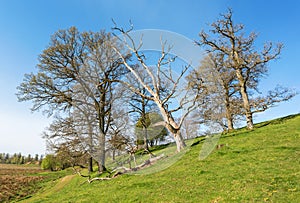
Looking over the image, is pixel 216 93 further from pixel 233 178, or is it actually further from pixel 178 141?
pixel 233 178

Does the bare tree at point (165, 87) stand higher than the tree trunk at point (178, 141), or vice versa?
the bare tree at point (165, 87)

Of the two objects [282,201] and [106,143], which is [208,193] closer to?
[282,201]

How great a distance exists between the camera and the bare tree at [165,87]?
1667 cm

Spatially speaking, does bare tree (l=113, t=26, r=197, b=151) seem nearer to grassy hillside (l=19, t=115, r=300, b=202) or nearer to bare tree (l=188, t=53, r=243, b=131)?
bare tree (l=188, t=53, r=243, b=131)

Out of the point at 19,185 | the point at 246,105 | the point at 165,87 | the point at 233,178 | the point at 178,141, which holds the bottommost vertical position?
the point at 233,178

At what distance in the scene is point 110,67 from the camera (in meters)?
22.4

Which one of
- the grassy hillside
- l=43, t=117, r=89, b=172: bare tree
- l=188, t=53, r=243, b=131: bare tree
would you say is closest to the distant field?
l=43, t=117, r=89, b=172: bare tree

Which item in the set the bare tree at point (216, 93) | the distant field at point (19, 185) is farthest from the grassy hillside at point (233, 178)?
the distant field at point (19, 185)

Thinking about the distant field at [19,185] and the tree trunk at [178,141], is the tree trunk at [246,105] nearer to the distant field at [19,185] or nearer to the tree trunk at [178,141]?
the tree trunk at [178,141]

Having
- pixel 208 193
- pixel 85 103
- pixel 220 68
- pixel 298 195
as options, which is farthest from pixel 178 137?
pixel 220 68

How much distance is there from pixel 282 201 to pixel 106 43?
19612 millimetres

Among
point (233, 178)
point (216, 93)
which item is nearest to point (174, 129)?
point (216, 93)

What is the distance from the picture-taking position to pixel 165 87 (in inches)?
744

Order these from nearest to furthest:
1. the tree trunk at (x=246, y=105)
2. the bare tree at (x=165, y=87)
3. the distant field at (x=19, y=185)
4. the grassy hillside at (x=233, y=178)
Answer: the grassy hillside at (x=233, y=178)
the bare tree at (x=165, y=87)
the tree trunk at (x=246, y=105)
the distant field at (x=19, y=185)
